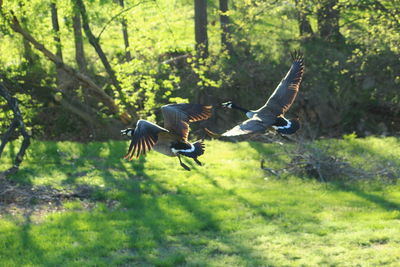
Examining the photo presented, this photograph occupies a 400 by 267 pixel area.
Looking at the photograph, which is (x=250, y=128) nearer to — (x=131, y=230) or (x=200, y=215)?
(x=131, y=230)

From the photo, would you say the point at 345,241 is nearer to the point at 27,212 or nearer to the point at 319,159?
the point at 319,159

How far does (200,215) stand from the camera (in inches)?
537

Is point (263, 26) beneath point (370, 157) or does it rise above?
above

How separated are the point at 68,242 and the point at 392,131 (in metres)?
16.2

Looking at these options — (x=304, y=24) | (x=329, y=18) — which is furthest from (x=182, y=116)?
(x=304, y=24)

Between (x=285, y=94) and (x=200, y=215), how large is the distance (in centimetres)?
645

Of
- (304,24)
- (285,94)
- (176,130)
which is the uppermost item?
(304,24)

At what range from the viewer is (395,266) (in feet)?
35.0

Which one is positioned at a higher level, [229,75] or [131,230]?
[229,75]

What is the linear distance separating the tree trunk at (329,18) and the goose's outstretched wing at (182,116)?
10606mm

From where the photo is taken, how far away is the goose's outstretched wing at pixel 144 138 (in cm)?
623

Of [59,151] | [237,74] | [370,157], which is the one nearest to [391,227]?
[370,157]

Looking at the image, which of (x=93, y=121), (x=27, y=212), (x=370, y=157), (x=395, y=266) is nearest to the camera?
(x=395, y=266)

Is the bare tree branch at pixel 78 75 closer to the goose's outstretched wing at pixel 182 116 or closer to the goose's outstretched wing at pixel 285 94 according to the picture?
the goose's outstretched wing at pixel 285 94
